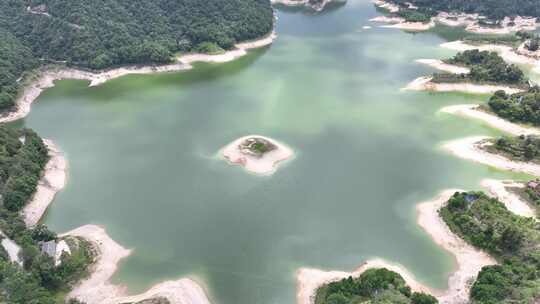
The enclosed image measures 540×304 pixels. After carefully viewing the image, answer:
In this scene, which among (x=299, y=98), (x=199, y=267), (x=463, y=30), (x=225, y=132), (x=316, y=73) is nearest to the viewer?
Answer: (x=199, y=267)

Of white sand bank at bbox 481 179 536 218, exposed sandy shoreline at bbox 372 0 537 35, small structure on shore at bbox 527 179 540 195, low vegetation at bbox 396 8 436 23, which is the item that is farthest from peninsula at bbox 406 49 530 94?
low vegetation at bbox 396 8 436 23

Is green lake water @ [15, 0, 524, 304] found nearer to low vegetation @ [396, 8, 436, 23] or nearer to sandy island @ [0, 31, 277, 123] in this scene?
sandy island @ [0, 31, 277, 123]

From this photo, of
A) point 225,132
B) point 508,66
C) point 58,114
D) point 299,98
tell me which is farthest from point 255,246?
point 508,66

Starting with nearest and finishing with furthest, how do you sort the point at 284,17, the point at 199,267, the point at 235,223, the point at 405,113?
the point at 199,267 → the point at 235,223 → the point at 405,113 → the point at 284,17

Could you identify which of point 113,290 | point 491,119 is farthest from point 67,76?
point 491,119

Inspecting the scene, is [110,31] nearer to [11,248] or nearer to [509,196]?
[11,248]

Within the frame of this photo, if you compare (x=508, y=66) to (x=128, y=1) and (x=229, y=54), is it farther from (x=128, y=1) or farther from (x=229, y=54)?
(x=128, y=1)

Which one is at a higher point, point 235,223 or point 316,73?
point 316,73
